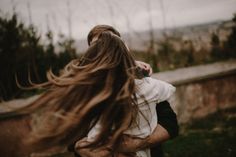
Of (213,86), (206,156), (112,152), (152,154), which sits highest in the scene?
(112,152)

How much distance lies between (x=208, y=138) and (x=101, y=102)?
4440 millimetres

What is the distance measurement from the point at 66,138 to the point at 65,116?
146mm

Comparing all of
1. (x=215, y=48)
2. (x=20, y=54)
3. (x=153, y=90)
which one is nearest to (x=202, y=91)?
(x=215, y=48)

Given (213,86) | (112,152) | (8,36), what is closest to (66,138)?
(112,152)

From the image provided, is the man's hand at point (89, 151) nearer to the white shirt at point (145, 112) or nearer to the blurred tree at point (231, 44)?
the white shirt at point (145, 112)

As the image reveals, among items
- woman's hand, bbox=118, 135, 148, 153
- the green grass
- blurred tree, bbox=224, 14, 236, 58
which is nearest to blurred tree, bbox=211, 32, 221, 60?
blurred tree, bbox=224, 14, 236, 58

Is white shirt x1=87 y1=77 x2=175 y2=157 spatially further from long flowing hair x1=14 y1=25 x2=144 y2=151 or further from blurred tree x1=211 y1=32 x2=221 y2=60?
blurred tree x1=211 y1=32 x2=221 y2=60

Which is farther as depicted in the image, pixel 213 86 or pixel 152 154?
pixel 213 86

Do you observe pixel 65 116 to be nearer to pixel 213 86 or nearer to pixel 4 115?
pixel 4 115

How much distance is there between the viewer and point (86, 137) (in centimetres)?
175

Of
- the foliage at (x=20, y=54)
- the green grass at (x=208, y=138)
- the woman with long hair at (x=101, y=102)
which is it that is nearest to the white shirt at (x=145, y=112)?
the woman with long hair at (x=101, y=102)

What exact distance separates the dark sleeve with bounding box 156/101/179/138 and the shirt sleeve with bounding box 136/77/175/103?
7 centimetres

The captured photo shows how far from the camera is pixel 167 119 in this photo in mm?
1855

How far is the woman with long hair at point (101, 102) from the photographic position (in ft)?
5.48
